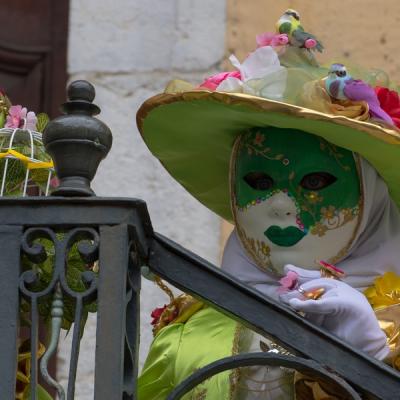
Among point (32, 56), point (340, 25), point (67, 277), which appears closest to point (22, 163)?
point (67, 277)

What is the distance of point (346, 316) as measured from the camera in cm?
380

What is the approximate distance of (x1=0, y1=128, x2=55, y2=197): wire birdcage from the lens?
3947mm

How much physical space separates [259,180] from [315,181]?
0.38 feet

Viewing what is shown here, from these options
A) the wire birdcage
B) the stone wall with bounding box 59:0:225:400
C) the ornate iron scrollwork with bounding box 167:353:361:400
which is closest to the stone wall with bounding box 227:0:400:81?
the stone wall with bounding box 59:0:225:400

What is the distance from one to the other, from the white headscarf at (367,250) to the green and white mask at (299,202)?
0.02m

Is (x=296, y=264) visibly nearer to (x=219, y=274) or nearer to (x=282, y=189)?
(x=282, y=189)

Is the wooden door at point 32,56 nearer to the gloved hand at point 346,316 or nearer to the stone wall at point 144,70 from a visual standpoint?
the stone wall at point 144,70

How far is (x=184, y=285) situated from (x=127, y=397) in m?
0.23

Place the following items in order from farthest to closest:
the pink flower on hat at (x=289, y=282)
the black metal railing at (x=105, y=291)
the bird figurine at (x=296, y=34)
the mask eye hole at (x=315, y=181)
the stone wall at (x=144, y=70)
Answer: the stone wall at (x=144, y=70)
the bird figurine at (x=296, y=34)
the mask eye hole at (x=315, y=181)
the pink flower on hat at (x=289, y=282)
the black metal railing at (x=105, y=291)

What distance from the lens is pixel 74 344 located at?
339 cm

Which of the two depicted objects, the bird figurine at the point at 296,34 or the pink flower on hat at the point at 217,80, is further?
the bird figurine at the point at 296,34

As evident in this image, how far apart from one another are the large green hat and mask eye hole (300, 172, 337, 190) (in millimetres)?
73

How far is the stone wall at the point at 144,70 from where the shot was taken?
207 inches

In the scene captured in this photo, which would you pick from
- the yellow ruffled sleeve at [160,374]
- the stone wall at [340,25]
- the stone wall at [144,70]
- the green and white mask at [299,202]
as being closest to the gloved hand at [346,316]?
the green and white mask at [299,202]
